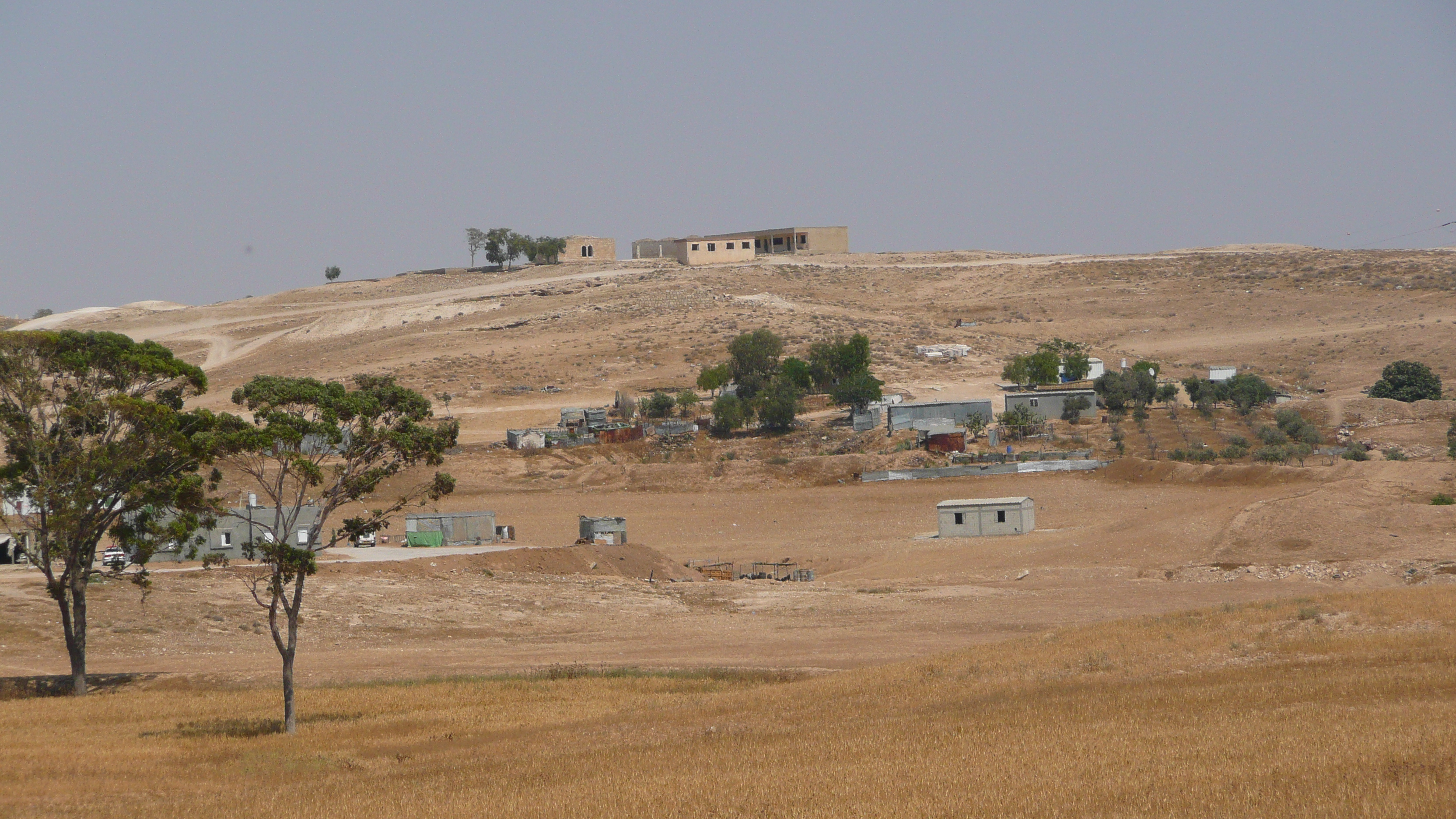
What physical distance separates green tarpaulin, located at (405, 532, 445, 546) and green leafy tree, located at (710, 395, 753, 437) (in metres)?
31.5

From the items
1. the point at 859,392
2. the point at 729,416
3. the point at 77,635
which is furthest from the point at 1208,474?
the point at 77,635

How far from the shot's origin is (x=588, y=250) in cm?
18150

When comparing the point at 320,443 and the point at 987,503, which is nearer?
the point at 320,443

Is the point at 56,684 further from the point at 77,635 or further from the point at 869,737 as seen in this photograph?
the point at 869,737

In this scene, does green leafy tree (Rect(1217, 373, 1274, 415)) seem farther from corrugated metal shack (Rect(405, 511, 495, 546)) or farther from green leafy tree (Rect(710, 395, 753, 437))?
corrugated metal shack (Rect(405, 511, 495, 546))

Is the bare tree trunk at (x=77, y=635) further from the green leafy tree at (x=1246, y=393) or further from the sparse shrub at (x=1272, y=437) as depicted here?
the green leafy tree at (x=1246, y=393)

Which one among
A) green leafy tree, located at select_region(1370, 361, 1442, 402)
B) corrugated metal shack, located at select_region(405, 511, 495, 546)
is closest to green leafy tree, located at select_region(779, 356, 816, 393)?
green leafy tree, located at select_region(1370, 361, 1442, 402)

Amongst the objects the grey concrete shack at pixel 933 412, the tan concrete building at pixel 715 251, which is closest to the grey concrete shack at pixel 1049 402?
the grey concrete shack at pixel 933 412

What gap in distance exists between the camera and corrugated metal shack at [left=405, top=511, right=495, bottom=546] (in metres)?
59.7

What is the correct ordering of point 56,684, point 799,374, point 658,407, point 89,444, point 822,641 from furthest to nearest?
point 799,374, point 658,407, point 822,641, point 56,684, point 89,444

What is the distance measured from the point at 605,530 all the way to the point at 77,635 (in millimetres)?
31096

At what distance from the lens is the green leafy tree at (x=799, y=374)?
319 ft

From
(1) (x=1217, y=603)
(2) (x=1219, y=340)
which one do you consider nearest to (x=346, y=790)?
(1) (x=1217, y=603)

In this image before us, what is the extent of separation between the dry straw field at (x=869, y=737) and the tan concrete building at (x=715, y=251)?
133629mm
